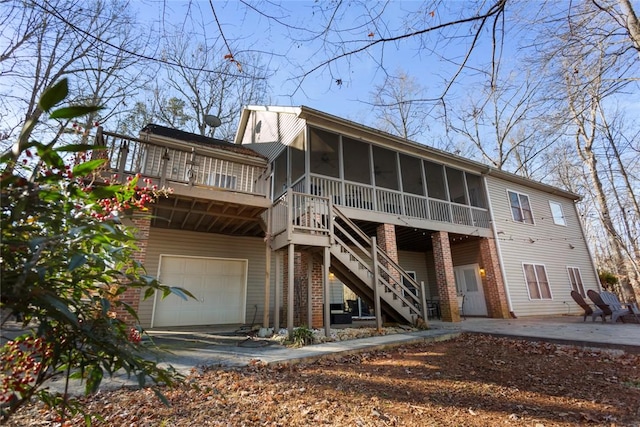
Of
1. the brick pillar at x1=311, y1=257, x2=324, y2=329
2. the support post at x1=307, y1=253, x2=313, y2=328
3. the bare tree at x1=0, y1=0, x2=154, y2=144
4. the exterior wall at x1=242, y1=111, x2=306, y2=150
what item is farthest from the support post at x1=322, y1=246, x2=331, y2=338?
the bare tree at x1=0, y1=0, x2=154, y2=144

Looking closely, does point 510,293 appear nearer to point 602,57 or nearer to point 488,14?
point 602,57

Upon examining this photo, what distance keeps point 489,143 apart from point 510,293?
1199 cm

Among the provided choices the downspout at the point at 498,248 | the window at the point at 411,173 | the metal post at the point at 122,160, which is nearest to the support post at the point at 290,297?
the metal post at the point at 122,160

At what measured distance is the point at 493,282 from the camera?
36.3 ft

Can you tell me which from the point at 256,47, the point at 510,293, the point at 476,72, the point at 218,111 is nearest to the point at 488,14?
the point at 476,72

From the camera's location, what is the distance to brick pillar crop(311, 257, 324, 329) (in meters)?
7.96

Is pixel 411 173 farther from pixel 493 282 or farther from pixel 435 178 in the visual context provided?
pixel 493 282

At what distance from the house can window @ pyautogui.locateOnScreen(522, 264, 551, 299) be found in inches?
2.8

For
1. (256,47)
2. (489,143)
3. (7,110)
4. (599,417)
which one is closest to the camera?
(599,417)

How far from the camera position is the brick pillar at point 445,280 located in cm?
971

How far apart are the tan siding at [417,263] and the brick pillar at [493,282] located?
9.29 ft

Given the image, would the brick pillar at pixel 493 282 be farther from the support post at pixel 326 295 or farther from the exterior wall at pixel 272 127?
the exterior wall at pixel 272 127

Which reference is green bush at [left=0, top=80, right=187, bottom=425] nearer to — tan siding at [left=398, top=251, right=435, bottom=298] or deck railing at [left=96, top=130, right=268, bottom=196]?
deck railing at [left=96, top=130, right=268, bottom=196]

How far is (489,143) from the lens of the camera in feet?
64.3
